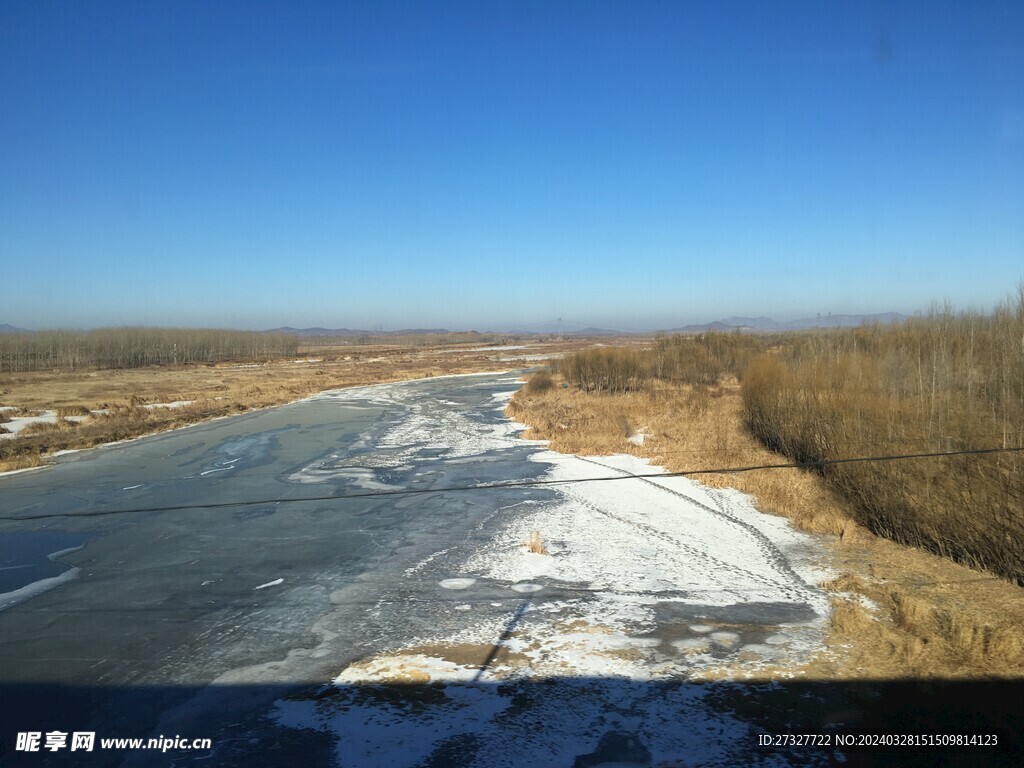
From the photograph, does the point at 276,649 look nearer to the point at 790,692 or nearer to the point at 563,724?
the point at 563,724

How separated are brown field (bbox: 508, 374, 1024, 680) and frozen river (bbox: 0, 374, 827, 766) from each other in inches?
18.6

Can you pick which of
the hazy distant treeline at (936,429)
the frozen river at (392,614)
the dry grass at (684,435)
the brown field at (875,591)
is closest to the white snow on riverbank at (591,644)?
the frozen river at (392,614)

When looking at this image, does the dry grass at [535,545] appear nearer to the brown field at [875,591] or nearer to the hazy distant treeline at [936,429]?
the brown field at [875,591]

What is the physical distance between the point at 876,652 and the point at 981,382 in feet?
16.0

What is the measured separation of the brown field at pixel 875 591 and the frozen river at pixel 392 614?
47 centimetres

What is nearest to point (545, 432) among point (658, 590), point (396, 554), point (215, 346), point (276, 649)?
point (396, 554)

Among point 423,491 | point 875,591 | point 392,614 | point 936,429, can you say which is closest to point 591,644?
point 392,614

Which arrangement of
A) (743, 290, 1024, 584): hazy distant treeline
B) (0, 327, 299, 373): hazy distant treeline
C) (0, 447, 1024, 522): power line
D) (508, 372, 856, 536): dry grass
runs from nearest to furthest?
1. (743, 290, 1024, 584): hazy distant treeline
2. (0, 447, 1024, 522): power line
3. (508, 372, 856, 536): dry grass
4. (0, 327, 299, 373): hazy distant treeline

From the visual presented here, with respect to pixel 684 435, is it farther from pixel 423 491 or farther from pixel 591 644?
pixel 591 644

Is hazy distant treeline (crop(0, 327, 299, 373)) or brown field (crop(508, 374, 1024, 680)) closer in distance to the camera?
brown field (crop(508, 374, 1024, 680))

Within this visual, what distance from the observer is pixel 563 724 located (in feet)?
18.9

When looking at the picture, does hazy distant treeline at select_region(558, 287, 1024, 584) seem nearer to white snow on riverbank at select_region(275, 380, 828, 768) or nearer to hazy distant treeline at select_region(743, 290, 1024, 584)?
hazy distant treeline at select_region(743, 290, 1024, 584)

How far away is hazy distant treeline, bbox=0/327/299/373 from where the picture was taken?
237ft

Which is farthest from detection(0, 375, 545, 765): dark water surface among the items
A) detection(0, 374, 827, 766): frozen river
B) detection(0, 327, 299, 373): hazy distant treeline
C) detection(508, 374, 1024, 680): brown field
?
detection(0, 327, 299, 373): hazy distant treeline
